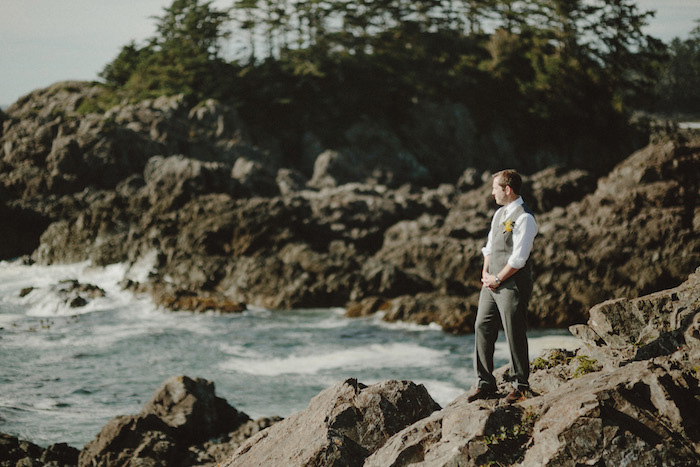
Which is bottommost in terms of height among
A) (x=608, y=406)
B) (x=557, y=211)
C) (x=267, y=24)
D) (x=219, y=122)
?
(x=608, y=406)

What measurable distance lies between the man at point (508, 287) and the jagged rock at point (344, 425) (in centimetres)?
74

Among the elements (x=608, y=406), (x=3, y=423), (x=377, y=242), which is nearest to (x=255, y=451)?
(x=608, y=406)

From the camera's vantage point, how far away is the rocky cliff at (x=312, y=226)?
884 inches

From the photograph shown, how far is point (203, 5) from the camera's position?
174 feet

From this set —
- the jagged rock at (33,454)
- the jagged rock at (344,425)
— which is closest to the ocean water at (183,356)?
the jagged rock at (33,454)

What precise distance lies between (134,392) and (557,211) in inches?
793

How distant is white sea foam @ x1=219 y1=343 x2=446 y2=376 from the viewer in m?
17.0

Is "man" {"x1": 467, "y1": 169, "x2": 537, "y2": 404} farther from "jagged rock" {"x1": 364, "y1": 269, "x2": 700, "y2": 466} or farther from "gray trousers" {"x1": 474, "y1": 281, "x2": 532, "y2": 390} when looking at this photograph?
"jagged rock" {"x1": 364, "y1": 269, "x2": 700, "y2": 466}

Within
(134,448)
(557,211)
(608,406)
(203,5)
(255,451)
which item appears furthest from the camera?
(203,5)

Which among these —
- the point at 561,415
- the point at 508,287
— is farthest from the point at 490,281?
the point at 561,415

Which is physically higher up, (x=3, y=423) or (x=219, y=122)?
(x=219, y=122)

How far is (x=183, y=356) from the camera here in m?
18.1

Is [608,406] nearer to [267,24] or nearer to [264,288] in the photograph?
[264,288]

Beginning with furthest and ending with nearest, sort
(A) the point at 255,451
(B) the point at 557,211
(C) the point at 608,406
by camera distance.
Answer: (B) the point at 557,211, (A) the point at 255,451, (C) the point at 608,406
